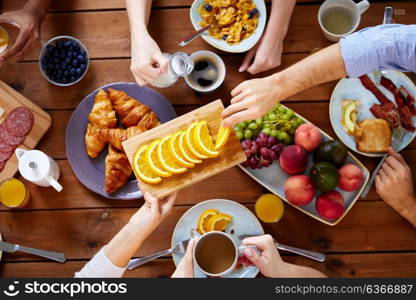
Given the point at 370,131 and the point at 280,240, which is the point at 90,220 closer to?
the point at 280,240

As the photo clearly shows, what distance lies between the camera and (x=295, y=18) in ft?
5.87

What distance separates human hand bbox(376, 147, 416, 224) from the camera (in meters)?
1.59

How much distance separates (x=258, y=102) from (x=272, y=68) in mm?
381

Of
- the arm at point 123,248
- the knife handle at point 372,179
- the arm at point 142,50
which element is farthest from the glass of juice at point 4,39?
the knife handle at point 372,179

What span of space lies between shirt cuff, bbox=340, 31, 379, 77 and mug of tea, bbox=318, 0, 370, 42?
0.32m

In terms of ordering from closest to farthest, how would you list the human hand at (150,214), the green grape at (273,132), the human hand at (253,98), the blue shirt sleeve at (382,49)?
1. the blue shirt sleeve at (382,49)
2. the human hand at (253,98)
3. the human hand at (150,214)
4. the green grape at (273,132)

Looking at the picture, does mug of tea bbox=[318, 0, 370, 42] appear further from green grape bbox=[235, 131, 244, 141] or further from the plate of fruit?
green grape bbox=[235, 131, 244, 141]

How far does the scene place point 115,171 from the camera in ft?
5.34

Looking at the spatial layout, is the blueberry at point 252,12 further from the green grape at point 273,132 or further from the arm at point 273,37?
the green grape at point 273,132

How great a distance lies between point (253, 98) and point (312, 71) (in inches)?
8.4

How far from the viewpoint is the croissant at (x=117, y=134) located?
64.8 inches

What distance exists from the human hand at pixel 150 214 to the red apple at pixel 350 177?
0.61 metres

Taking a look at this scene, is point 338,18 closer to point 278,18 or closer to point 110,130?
point 278,18

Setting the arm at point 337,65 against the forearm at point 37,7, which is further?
the forearm at point 37,7
